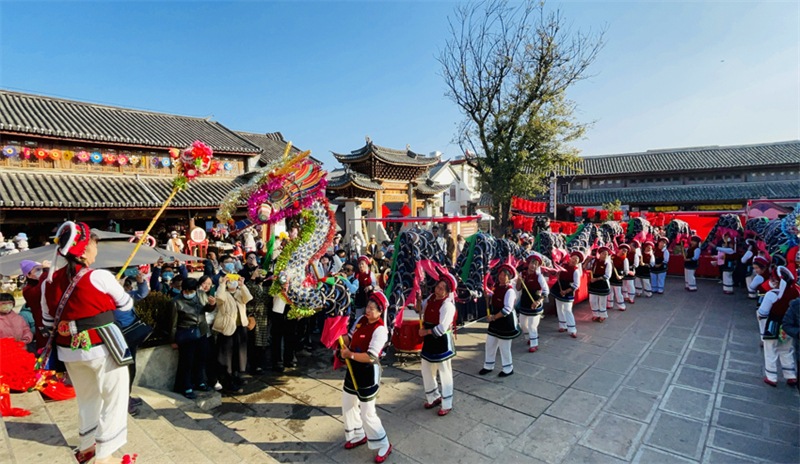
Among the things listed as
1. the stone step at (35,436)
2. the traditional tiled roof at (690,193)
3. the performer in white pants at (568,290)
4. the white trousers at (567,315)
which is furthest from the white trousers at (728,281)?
the traditional tiled roof at (690,193)

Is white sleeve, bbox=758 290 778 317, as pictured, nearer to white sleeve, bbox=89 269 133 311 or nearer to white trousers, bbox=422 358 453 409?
white trousers, bbox=422 358 453 409

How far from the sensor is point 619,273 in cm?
938

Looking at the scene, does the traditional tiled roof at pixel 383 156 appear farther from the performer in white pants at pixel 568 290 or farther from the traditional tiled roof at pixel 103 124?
the performer in white pants at pixel 568 290

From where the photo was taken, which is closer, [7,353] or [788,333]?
[7,353]

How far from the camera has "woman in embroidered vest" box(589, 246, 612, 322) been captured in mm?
8227

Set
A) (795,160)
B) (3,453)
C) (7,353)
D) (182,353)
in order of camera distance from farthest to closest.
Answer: (795,160) → (182,353) → (7,353) → (3,453)

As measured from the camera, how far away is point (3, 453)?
115 inches

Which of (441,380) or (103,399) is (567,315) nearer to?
(441,380)

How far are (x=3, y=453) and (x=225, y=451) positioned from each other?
5.29 ft

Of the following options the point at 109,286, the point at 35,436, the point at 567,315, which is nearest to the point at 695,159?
the point at 567,315

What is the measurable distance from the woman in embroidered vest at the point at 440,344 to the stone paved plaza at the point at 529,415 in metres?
0.20

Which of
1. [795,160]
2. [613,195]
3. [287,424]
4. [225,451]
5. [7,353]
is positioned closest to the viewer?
[225,451]

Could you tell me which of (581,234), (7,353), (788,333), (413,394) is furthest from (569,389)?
(7,353)

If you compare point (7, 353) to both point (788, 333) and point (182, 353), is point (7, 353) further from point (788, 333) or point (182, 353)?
point (788, 333)
